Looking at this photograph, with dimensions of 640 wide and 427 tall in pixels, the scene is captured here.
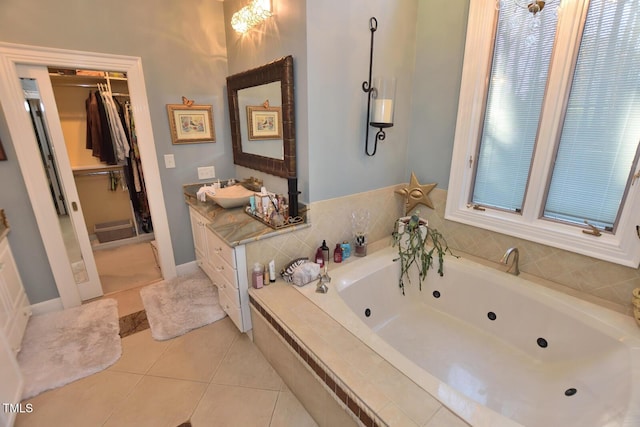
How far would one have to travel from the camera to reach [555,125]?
5.66 ft

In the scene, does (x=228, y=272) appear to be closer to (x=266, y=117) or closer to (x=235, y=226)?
(x=235, y=226)

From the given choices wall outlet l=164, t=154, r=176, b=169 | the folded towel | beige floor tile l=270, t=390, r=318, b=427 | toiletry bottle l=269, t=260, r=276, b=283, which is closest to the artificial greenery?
toiletry bottle l=269, t=260, r=276, b=283

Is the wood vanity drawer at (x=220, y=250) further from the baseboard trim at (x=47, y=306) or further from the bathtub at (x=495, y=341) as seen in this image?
the baseboard trim at (x=47, y=306)

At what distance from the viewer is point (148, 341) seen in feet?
6.83

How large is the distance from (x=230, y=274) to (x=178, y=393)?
75 cm

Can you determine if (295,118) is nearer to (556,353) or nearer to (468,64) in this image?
(468,64)

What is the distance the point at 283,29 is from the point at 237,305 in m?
1.87

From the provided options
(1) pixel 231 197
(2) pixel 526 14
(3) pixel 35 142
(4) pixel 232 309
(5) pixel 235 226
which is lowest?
(4) pixel 232 309

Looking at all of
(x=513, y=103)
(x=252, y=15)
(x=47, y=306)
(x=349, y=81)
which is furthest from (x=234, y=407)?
(x=513, y=103)

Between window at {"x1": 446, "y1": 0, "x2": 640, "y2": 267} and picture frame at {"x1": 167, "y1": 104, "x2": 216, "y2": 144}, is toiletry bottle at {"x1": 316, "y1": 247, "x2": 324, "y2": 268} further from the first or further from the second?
picture frame at {"x1": 167, "y1": 104, "x2": 216, "y2": 144}

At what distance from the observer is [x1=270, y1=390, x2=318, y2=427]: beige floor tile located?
4.92 feet

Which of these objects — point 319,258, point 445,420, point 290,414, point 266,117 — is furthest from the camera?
point 266,117

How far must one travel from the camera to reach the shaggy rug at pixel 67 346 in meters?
1.76

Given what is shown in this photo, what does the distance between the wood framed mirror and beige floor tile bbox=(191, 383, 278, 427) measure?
142 cm
